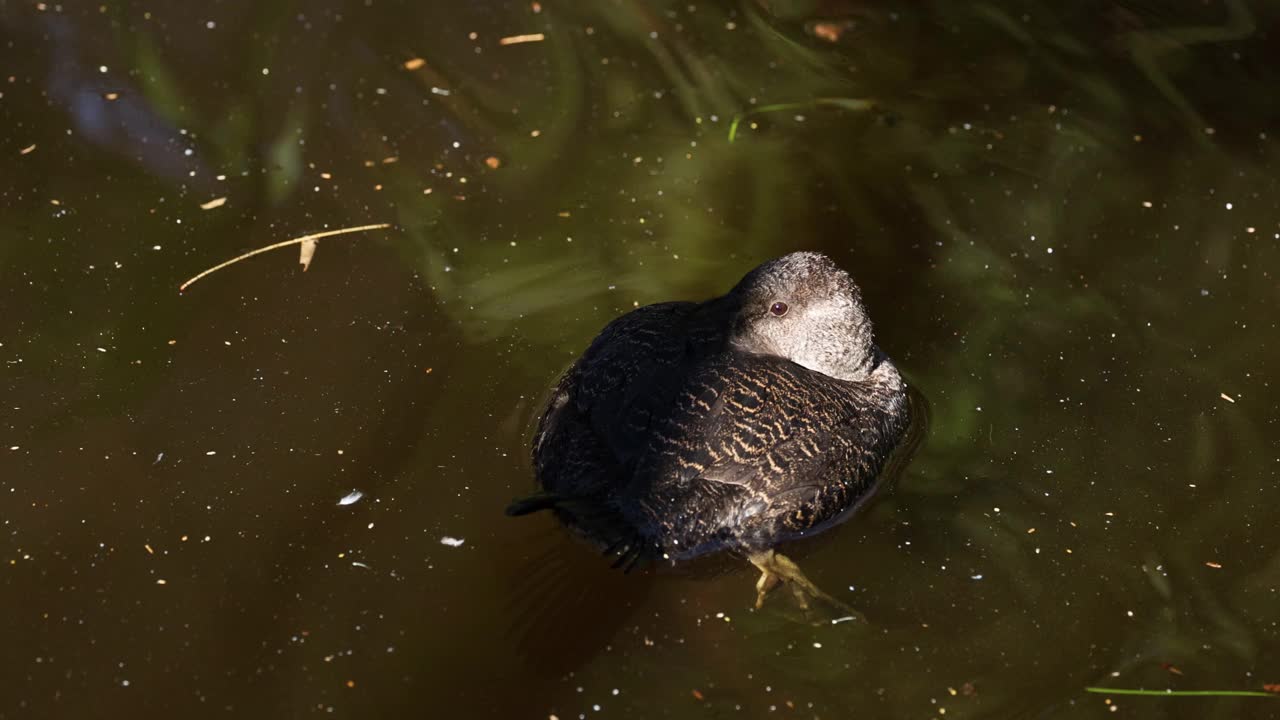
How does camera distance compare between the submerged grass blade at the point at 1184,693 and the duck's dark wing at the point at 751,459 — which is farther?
the duck's dark wing at the point at 751,459

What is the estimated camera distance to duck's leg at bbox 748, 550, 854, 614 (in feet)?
13.0

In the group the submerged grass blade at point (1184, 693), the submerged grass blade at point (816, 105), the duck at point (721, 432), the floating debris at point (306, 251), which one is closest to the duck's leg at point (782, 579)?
the duck at point (721, 432)

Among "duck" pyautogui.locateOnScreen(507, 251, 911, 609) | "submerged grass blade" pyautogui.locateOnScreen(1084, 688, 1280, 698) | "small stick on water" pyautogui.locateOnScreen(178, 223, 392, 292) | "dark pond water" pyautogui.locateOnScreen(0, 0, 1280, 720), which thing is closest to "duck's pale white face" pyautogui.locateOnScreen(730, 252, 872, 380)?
"duck" pyautogui.locateOnScreen(507, 251, 911, 609)


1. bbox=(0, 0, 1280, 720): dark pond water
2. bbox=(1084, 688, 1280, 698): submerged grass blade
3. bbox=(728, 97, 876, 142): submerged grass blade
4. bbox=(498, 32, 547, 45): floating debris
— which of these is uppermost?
bbox=(498, 32, 547, 45): floating debris

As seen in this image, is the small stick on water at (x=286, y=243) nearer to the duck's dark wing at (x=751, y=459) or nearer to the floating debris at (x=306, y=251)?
the floating debris at (x=306, y=251)

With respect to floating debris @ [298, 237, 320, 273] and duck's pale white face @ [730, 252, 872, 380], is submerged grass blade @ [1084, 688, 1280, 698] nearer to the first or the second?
duck's pale white face @ [730, 252, 872, 380]

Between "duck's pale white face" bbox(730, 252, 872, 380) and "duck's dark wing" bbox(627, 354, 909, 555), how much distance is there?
6.8 inches

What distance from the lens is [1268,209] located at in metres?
5.71

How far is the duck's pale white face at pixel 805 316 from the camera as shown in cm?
447

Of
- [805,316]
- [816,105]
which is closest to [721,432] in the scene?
[805,316]

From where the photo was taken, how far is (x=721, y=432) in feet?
13.2

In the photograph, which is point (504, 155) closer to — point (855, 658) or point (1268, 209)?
point (855, 658)

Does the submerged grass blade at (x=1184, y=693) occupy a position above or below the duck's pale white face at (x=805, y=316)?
below

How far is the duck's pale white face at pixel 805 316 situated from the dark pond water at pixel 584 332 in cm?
42
